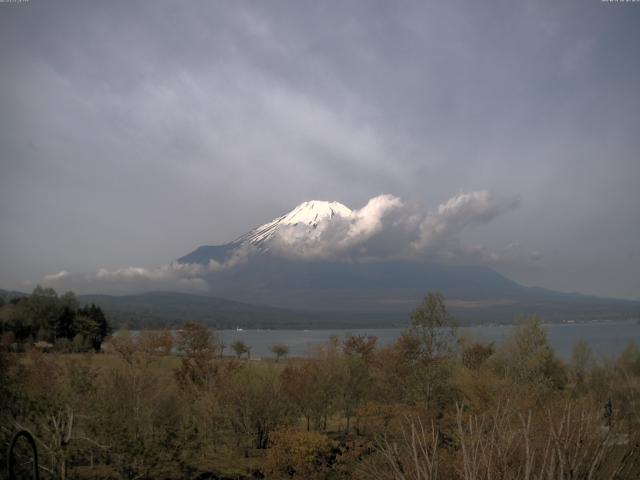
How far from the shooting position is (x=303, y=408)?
2823cm

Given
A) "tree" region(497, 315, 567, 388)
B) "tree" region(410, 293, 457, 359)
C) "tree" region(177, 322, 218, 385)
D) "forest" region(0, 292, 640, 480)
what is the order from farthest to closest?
"tree" region(177, 322, 218, 385)
"tree" region(497, 315, 567, 388)
"tree" region(410, 293, 457, 359)
"forest" region(0, 292, 640, 480)

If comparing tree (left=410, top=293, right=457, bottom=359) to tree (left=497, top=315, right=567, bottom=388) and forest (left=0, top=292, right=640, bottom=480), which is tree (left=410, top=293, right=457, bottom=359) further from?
tree (left=497, top=315, right=567, bottom=388)

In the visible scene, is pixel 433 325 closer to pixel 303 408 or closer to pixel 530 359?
pixel 303 408

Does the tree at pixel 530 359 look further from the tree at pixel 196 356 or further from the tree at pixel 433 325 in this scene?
the tree at pixel 196 356

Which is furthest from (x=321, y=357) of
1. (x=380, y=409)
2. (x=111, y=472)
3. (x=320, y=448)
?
(x=111, y=472)

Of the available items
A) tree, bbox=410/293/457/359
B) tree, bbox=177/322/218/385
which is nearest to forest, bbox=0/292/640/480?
tree, bbox=410/293/457/359

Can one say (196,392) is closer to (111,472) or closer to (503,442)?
(111,472)

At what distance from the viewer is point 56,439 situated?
14844mm

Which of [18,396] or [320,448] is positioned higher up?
[18,396]

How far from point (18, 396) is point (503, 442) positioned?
57.2 feet

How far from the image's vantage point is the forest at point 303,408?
14797 millimetres

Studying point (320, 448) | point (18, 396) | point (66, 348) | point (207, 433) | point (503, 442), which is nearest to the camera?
point (503, 442)

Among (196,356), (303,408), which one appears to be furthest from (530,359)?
(196,356)

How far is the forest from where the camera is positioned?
1480cm
